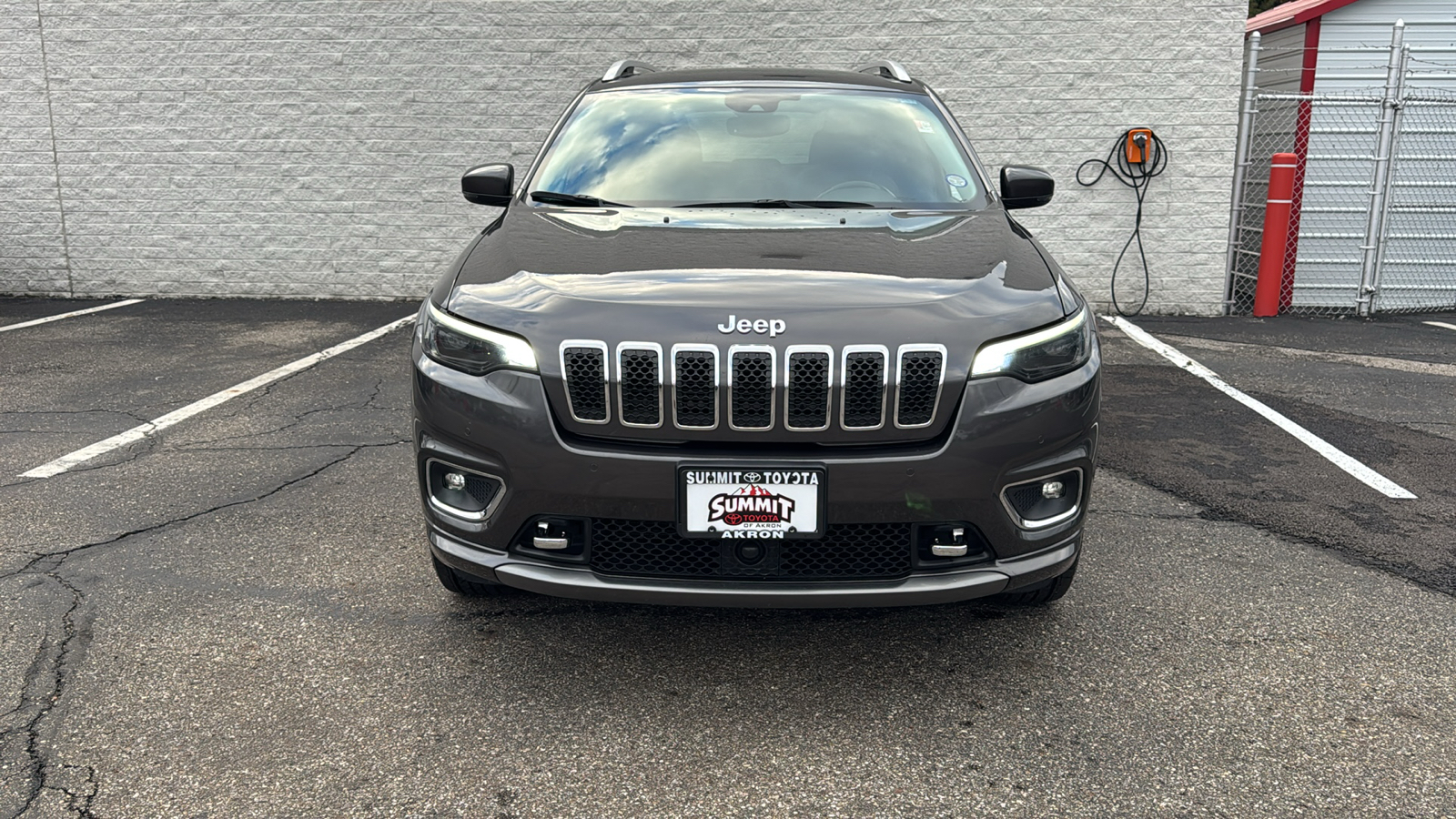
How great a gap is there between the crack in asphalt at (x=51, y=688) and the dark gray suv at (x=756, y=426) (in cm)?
95

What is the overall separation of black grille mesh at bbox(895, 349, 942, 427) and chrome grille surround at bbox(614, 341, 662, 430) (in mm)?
571

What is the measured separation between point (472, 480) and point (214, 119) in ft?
28.1

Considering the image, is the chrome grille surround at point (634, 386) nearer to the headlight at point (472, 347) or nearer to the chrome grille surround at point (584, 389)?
the chrome grille surround at point (584, 389)

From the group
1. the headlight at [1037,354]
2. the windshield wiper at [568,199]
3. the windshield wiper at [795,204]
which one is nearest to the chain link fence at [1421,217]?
the windshield wiper at [795,204]

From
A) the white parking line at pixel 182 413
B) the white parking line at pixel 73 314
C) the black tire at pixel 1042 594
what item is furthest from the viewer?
the white parking line at pixel 73 314

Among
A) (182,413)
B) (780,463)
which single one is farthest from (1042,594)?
(182,413)

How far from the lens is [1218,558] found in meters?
3.79

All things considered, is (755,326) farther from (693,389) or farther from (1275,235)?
(1275,235)

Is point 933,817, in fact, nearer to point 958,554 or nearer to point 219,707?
point 958,554

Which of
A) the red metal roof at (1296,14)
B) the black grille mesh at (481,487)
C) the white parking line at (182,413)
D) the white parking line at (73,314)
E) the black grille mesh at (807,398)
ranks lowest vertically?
the white parking line at (73,314)

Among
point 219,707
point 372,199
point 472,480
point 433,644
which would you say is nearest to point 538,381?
point 472,480

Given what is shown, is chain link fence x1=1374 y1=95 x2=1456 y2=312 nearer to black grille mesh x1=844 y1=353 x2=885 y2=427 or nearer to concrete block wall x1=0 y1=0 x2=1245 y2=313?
concrete block wall x1=0 y1=0 x2=1245 y2=313

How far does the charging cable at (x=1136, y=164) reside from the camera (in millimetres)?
9148

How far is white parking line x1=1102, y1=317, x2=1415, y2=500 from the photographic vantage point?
183 inches
